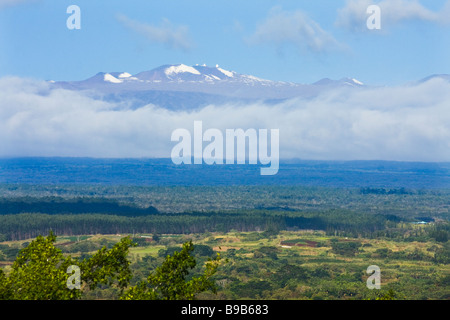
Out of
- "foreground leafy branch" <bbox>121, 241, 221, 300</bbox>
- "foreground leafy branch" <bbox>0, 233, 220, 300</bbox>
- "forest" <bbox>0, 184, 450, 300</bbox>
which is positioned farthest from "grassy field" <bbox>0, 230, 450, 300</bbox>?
"foreground leafy branch" <bbox>121, 241, 221, 300</bbox>

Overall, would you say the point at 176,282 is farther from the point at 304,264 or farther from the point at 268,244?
the point at 268,244

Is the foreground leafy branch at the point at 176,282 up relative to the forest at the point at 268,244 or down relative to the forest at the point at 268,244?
up

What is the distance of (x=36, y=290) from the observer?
73.0 feet

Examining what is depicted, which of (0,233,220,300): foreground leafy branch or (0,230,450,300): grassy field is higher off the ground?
(0,233,220,300): foreground leafy branch

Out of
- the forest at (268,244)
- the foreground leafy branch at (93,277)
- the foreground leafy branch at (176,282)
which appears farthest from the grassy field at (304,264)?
the foreground leafy branch at (176,282)

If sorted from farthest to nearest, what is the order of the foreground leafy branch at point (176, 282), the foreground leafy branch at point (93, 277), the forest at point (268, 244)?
1. the forest at point (268, 244)
2. the foreground leafy branch at point (176, 282)
3. the foreground leafy branch at point (93, 277)

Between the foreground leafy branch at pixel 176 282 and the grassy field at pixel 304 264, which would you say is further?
the grassy field at pixel 304 264

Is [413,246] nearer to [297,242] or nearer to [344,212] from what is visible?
[297,242]

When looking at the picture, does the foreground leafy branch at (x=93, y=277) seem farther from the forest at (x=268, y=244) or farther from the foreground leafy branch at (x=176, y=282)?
the forest at (x=268, y=244)

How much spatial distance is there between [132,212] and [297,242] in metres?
47.9

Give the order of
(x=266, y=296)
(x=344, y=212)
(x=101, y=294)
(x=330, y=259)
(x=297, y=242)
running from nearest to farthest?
(x=101, y=294), (x=266, y=296), (x=330, y=259), (x=297, y=242), (x=344, y=212)

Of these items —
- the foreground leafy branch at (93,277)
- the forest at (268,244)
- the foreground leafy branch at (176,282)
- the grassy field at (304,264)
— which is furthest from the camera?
the forest at (268,244)

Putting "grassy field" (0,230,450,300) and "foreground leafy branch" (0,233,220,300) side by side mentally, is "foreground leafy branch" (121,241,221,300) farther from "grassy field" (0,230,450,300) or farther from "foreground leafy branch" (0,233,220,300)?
"grassy field" (0,230,450,300)
